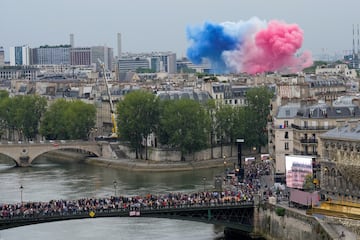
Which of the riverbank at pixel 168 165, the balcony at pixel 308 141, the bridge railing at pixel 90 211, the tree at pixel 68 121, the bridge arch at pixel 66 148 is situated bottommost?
the bridge railing at pixel 90 211

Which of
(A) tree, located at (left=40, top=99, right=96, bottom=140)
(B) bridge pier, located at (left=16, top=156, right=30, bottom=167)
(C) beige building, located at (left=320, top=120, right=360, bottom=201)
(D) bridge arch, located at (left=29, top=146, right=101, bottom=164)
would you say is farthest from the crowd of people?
(A) tree, located at (left=40, top=99, right=96, bottom=140)

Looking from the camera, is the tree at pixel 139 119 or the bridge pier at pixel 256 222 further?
the tree at pixel 139 119

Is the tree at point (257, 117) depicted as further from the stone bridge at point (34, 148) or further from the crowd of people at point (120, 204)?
the crowd of people at point (120, 204)

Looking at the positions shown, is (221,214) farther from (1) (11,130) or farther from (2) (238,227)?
(1) (11,130)

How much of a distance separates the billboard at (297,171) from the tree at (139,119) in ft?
103

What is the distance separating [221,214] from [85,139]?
45.0 m

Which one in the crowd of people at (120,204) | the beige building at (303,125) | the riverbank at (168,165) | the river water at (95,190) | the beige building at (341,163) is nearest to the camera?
the crowd of people at (120,204)

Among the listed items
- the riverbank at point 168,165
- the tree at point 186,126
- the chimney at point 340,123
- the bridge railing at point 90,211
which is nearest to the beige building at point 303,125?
the chimney at point 340,123

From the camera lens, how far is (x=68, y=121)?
91500 millimetres

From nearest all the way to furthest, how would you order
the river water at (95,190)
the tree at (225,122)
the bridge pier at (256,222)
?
1. the bridge pier at (256,222)
2. the river water at (95,190)
3. the tree at (225,122)

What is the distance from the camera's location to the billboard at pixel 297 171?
50.2m

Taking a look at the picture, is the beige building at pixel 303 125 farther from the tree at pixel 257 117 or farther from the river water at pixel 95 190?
the tree at pixel 257 117

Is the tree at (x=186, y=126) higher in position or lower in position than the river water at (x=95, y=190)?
higher

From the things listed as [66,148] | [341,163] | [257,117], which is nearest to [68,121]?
[66,148]
